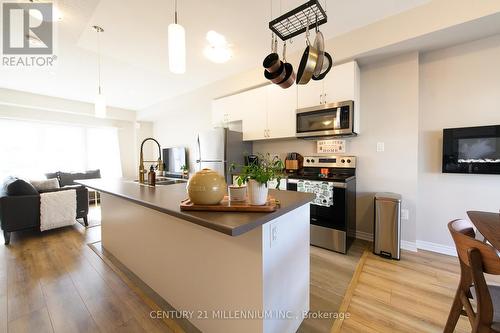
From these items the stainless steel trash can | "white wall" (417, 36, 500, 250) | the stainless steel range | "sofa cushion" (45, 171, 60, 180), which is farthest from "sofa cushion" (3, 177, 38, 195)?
"white wall" (417, 36, 500, 250)

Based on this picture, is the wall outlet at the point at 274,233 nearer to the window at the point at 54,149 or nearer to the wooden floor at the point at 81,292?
the wooden floor at the point at 81,292

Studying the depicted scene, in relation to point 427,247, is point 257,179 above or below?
above

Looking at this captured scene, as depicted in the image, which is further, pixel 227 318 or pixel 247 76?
pixel 247 76

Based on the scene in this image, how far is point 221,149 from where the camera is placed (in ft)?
11.2

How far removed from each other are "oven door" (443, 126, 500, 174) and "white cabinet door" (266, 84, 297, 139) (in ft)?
5.74

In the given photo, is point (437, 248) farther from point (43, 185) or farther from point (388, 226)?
point (43, 185)

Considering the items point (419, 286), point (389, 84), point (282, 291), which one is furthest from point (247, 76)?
point (419, 286)

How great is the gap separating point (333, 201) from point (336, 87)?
1.41 metres

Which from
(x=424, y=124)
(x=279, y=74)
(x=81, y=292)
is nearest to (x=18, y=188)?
(x=81, y=292)

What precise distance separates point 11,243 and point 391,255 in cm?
492

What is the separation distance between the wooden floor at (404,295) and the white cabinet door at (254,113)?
2232mm

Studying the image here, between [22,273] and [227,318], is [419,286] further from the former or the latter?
[22,273]

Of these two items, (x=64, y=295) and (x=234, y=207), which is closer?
(x=234, y=207)

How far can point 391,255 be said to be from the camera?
2268mm
